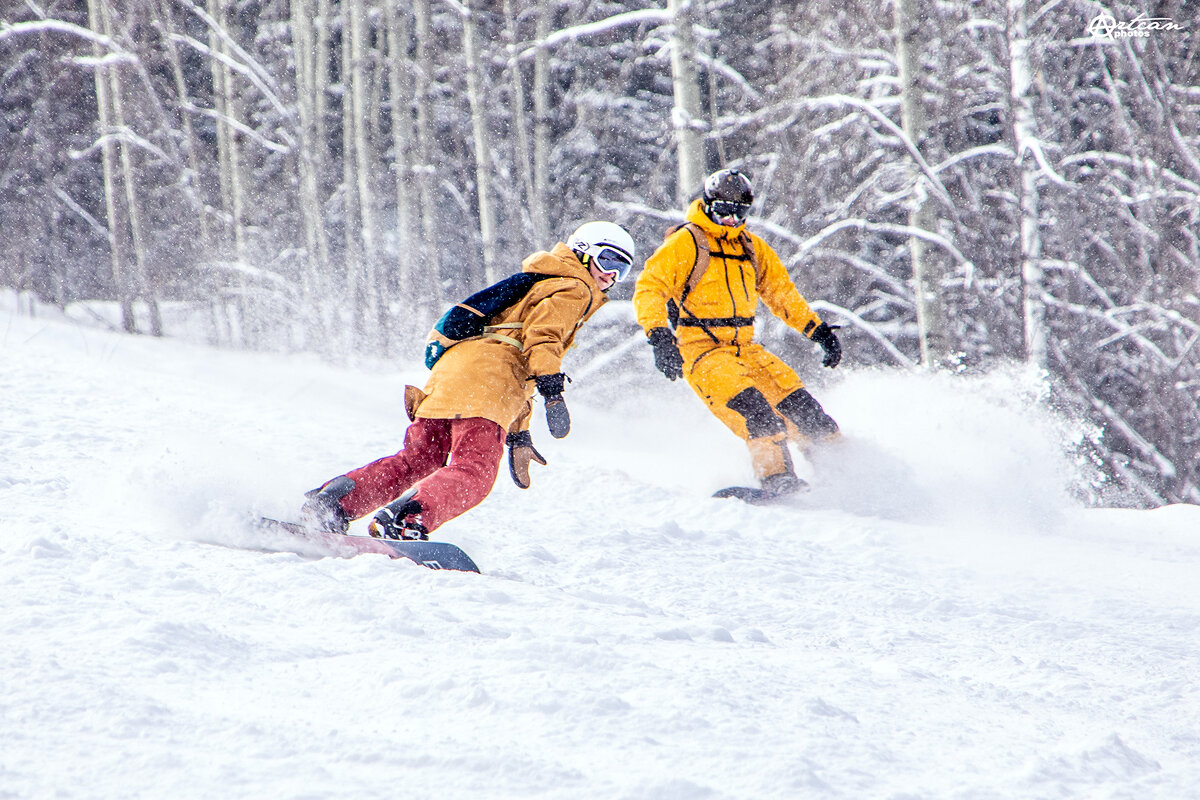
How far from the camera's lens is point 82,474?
12.9ft

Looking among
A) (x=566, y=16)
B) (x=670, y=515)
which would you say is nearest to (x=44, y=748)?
(x=670, y=515)

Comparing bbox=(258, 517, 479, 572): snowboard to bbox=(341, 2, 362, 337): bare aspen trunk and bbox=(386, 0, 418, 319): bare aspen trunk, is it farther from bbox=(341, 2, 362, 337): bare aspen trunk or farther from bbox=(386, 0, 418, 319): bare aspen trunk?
bbox=(386, 0, 418, 319): bare aspen trunk

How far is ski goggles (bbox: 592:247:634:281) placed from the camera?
3.83m

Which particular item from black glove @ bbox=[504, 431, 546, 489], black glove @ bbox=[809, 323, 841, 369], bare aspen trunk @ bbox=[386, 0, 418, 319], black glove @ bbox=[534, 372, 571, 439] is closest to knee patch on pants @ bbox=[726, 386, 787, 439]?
black glove @ bbox=[809, 323, 841, 369]

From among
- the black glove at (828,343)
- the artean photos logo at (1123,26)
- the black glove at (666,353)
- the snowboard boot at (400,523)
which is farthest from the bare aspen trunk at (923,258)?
the snowboard boot at (400,523)

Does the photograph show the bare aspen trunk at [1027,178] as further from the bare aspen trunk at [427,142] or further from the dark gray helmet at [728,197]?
the bare aspen trunk at [427,142]

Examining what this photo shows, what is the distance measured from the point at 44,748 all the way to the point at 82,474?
110 inches

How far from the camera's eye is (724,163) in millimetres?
12703

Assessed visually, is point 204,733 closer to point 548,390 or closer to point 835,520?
point 548,390

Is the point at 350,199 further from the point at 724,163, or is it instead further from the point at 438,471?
the point at 438,471

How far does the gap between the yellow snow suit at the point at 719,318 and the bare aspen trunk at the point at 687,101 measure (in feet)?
10.1

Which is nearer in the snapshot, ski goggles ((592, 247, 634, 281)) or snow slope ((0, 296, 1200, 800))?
snow slope ((0, 296, 1200, 800))

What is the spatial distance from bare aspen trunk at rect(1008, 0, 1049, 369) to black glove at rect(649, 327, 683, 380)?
16.5 ft

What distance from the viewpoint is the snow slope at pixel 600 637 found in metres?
1.59
